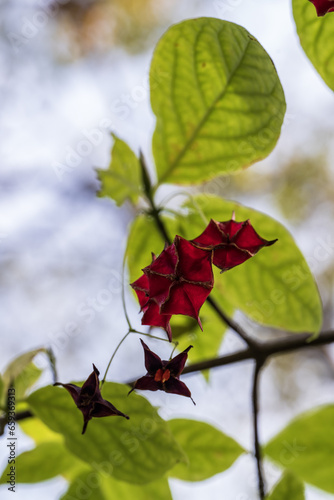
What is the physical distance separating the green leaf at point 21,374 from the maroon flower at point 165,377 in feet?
1.11

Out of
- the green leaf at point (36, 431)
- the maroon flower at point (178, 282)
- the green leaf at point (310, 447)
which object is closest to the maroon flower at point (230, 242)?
the maroon flower at point (178, 282)

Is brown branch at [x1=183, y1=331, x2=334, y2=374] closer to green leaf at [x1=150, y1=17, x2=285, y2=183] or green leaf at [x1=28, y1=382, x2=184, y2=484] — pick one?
green leaf at [x1=28, y1=382, x2=184, y2=484]

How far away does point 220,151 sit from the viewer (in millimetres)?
1025

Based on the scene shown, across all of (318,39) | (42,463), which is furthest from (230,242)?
(42,463)

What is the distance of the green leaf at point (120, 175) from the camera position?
3.75ft

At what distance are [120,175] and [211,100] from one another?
279 mm

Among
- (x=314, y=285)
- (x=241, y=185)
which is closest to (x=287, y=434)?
(x=314, y=285)

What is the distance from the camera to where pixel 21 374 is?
1.14 m

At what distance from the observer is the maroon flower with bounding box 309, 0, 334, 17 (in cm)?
72

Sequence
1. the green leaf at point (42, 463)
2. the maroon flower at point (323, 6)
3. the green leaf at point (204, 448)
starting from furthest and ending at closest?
the green leaf at point (42, 463) → the green leaf at point (204, 448) → the maroon flower at point (323, 6)

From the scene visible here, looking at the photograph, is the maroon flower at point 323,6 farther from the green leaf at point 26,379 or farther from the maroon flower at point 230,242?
the green leaf at point 26,379

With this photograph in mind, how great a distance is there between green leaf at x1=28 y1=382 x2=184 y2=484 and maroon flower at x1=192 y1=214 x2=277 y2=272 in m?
0.26

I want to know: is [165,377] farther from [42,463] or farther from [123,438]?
[42,463]

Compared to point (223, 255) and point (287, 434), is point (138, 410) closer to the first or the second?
point (223, 255)
